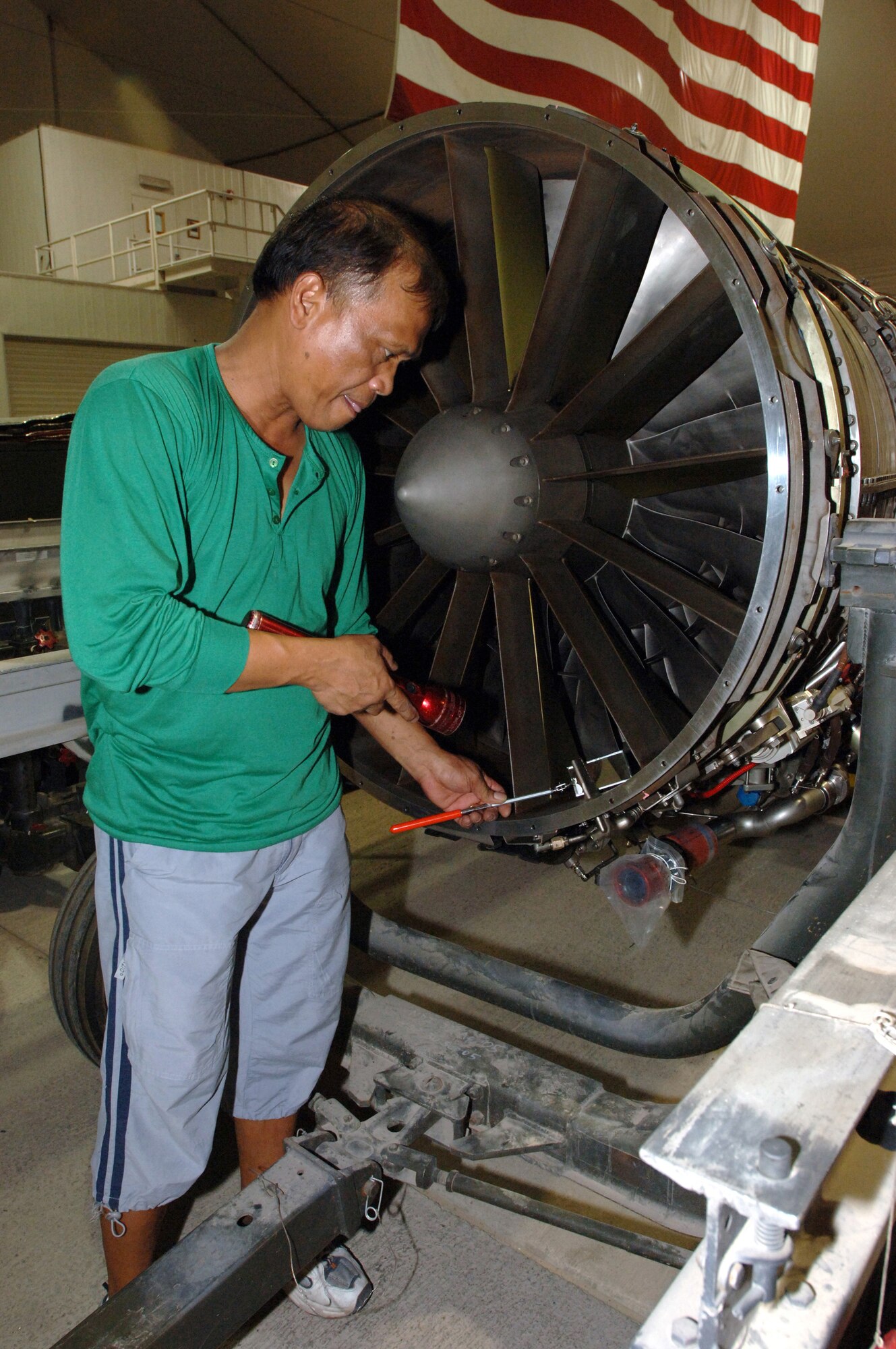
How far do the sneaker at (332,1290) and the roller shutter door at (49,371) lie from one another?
11375 millimetres

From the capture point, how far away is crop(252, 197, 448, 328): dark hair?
1.43m

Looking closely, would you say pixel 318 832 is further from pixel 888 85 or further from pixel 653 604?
pixel 888 85

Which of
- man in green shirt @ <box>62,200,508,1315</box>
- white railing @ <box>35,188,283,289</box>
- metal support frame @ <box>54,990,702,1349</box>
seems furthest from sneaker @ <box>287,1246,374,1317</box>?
white railing @ <box>35,188,283,289</box>

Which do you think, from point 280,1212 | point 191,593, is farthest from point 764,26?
point 280,1212

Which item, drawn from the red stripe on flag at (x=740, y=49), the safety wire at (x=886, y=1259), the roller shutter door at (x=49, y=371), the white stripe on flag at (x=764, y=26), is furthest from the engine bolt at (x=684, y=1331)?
the roller shutter door at (x=49, y=371)

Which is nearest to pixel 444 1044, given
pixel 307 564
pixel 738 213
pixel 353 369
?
pixel 307 564

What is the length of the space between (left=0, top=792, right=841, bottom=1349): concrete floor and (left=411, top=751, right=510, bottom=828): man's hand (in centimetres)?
89

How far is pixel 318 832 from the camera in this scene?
1.79m

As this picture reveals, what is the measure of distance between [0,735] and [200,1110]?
32.0 inches

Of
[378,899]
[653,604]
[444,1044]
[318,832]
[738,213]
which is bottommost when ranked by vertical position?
[378,899]

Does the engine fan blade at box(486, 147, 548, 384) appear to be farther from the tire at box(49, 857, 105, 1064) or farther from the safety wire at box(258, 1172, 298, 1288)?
the safety wire at box(258, 1172, 298, 1288)

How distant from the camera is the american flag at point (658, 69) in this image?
392 cm

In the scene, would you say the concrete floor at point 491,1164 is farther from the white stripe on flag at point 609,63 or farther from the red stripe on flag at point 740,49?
A: the red stripe on flag at point 740,49

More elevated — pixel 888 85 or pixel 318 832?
pixel 888 85
